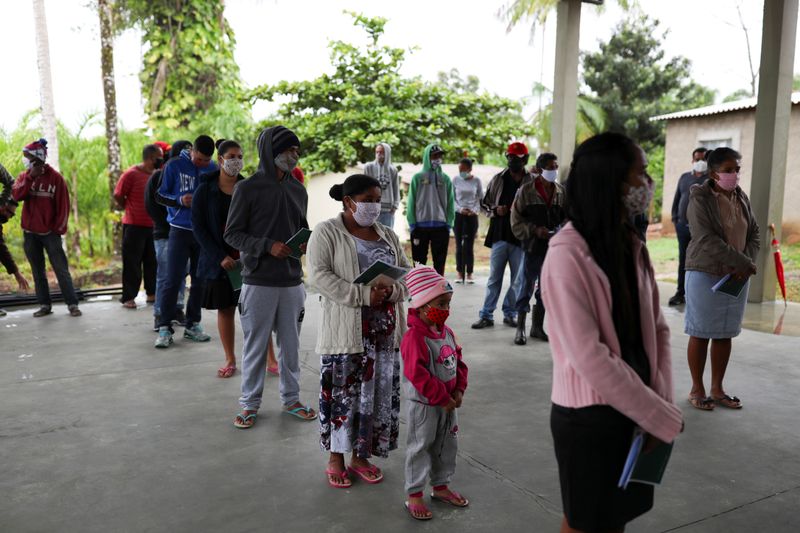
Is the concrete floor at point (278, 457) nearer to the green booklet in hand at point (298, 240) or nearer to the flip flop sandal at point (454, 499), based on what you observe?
the flip flop sandal at point (454, 499)

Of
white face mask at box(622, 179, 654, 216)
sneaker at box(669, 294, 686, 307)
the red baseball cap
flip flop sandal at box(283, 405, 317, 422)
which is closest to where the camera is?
white face mask at box(622, 179, 654, 216)

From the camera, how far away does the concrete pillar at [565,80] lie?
33.3 ft

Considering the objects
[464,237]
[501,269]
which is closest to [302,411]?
[501,269]

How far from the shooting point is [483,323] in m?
7.38

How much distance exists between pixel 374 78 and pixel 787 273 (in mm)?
9219

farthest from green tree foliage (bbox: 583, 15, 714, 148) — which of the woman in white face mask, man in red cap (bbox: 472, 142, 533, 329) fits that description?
the woman in white face mask

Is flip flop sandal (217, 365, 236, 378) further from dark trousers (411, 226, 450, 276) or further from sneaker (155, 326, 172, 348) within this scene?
dark trousers (411, 226, 450, 276)

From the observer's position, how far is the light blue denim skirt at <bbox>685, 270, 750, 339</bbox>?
4625mm

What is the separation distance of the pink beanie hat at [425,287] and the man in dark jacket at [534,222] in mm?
3482

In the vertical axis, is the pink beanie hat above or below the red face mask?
above

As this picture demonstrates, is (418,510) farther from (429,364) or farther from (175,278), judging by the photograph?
(175,278)

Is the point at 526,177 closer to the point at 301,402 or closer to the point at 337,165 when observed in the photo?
the point at 301,402

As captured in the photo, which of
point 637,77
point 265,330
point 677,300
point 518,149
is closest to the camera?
point 265,330

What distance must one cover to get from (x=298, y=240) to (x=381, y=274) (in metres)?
1.08
